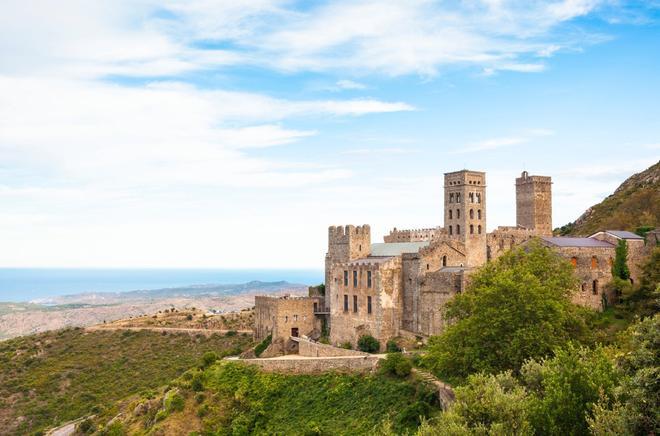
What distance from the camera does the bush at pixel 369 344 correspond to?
59.9 m

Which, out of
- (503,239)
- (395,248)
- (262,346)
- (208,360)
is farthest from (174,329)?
(503,239)

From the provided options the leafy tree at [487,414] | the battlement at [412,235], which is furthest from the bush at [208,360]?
the leafy tree at [487,414]

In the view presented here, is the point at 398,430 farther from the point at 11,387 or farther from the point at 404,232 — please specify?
the point at 11,387

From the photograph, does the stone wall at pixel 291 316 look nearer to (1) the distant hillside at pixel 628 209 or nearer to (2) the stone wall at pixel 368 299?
(2) the stone wall at pixel 368 299

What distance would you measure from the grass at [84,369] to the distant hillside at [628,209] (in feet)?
155

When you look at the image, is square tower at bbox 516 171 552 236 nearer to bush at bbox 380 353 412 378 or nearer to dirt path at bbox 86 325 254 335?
dirt path at bbox 86 325 254 335

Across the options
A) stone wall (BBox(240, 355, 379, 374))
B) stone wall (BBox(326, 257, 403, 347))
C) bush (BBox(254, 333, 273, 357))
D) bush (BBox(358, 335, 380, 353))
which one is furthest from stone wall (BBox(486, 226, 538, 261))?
bush (BBox(254, 333, 273, 357))

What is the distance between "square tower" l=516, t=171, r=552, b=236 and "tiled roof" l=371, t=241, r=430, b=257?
23.3 meters

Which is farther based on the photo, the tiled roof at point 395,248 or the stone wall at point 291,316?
the stone wall at point 291,316

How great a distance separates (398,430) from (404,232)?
38.9 meters

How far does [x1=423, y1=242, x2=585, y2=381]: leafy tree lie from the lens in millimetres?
39906

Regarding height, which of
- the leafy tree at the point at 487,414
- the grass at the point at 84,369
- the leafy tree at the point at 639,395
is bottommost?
the grass at the point at 84,369

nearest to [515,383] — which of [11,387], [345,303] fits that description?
[345,303]

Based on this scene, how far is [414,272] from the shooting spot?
61219 mm
